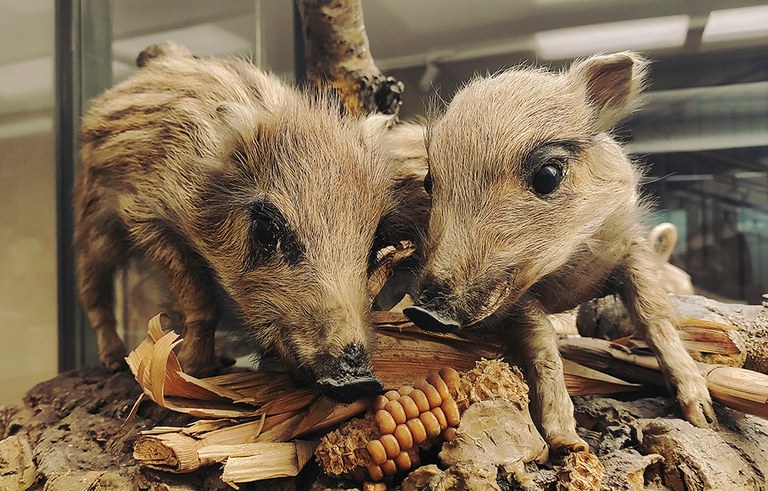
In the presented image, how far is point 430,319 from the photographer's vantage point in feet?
3.26

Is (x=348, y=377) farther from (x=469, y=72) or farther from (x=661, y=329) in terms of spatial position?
(x=469, y=72)

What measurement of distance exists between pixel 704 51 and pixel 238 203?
169 cm

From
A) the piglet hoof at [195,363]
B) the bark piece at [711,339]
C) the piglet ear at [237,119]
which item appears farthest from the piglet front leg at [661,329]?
the piglet hoof at [195,363]

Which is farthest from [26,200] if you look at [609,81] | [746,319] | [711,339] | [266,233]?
[746,319]

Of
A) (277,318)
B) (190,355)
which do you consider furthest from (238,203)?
(190,355)

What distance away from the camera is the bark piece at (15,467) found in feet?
4.11

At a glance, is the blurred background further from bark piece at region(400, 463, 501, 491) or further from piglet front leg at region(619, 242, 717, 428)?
bark piece at region(400, 463, 501, 491)

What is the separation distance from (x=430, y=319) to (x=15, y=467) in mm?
→ 984

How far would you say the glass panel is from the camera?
2018 millimetres

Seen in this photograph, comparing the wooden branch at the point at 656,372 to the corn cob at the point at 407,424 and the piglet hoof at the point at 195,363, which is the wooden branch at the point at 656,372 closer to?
the corn cob at the point at 407,424

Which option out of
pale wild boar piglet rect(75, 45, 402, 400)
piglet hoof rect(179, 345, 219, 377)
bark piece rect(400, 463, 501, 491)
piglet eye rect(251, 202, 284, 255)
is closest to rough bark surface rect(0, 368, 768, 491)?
bark piece rect(400, 463, 501, 491)

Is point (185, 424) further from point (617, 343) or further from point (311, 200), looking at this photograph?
point (617, 343)

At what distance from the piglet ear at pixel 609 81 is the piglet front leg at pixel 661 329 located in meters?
0.31

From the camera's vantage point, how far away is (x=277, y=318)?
1200 mm
